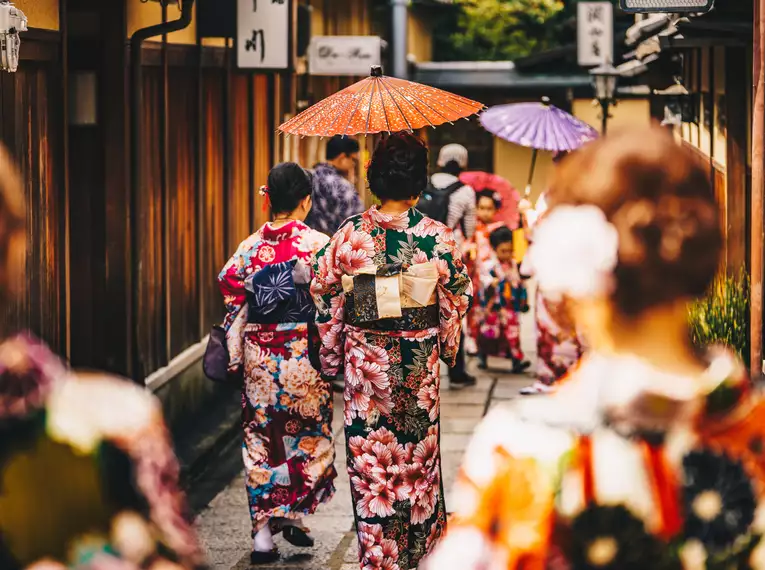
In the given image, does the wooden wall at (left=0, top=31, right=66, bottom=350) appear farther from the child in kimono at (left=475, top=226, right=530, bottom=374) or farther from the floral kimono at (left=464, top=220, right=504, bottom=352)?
the child in kimono at (left=475, top=226, right=530, bottom=374)

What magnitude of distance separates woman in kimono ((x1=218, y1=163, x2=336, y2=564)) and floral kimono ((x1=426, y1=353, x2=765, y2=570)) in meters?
4.60

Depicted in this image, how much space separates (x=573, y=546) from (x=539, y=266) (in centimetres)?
59

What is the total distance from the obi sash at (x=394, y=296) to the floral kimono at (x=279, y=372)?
0.93 metres

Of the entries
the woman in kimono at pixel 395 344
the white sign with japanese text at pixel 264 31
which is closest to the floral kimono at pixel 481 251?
the white sign with japanese text at pixel 264 31

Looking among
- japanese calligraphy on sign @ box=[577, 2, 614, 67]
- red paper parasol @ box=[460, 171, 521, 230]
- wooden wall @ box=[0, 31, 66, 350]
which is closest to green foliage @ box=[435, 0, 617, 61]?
japanese calligraphy on sign @ box=[577, 2, 614, 67]

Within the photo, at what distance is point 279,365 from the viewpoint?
754cm

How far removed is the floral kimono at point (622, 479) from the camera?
2.85 meters

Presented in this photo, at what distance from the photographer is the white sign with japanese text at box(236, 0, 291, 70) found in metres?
12.4

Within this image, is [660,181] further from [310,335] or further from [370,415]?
[310,335]

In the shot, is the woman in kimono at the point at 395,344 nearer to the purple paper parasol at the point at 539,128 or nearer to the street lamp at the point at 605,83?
the purple paper parasol at the point at 539,128

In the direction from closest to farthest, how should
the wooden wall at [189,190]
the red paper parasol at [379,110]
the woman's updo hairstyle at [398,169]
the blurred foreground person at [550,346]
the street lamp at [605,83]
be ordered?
the woman's updo hairstyle at [398,169]
the red paper parasol at [379,110]
the wooden wall at [189,190]
the blurred foreground person at [550,346]
the street lamp at [605,83]

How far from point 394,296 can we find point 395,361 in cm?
31

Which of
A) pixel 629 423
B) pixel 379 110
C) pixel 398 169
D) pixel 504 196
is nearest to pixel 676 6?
pixel 379 110

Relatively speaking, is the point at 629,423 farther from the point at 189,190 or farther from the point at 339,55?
the point at 339,55
